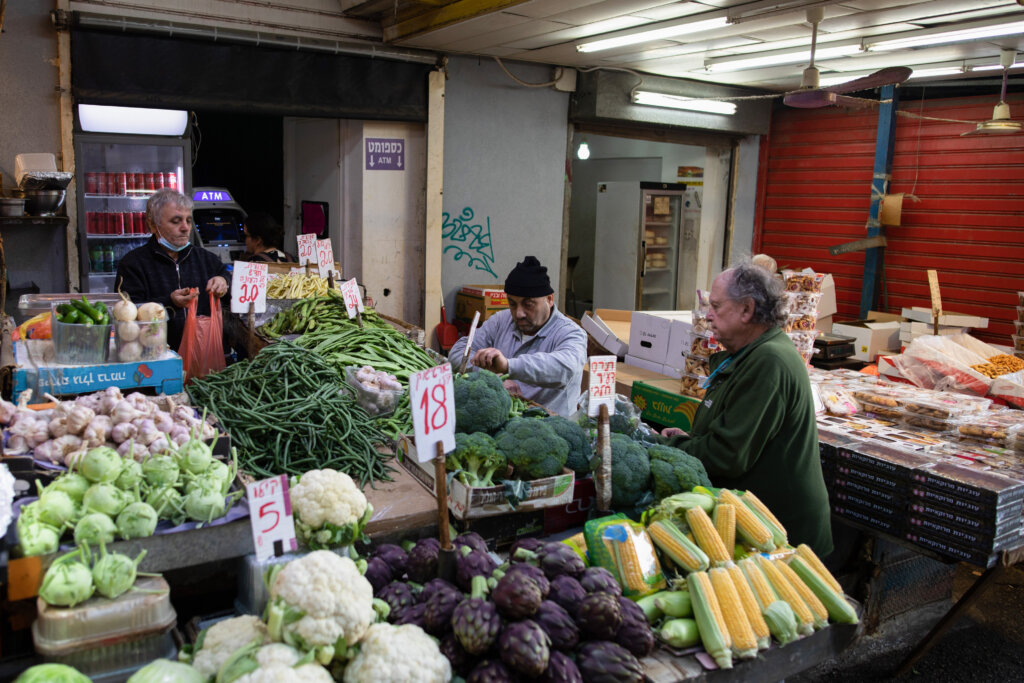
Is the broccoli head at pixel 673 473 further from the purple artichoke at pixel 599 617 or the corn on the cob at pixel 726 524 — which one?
the purple artichoke at pixel 599 617

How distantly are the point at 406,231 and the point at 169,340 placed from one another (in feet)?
10.7

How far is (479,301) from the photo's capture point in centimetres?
763

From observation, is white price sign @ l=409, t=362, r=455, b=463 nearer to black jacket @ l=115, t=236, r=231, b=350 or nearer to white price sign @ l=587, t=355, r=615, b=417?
white price sign @ l=587, t=355, r=615, b=417

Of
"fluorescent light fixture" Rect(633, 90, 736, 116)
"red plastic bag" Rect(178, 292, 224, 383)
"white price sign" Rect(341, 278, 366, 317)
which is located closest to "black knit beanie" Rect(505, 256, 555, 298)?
"white price sign" Rect(341, 278, 366, 317)

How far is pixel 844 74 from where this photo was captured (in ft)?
25.8

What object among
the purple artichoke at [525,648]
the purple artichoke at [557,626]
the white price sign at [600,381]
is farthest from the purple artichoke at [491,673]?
the white price sign at [600,381]

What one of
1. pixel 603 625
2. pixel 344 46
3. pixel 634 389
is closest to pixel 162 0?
pixel 344 46

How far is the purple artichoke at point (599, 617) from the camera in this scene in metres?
1.87

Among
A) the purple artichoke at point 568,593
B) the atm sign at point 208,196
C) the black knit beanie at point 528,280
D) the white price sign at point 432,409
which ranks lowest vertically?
the purple artichoke at point 568,593

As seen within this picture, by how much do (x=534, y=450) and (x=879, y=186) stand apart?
322 inches

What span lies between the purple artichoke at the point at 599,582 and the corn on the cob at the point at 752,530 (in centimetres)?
57

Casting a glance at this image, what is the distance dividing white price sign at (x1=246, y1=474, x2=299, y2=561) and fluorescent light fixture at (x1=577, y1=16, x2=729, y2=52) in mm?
5188

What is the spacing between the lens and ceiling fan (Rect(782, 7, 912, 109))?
15.6 ft

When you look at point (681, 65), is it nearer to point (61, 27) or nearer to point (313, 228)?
point (313, 228)
